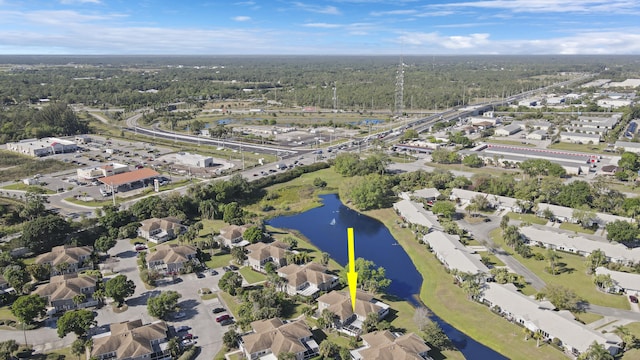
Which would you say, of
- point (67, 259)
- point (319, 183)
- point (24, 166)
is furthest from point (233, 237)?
point (24, 166)

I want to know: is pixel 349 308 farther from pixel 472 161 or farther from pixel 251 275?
pixel 472 161

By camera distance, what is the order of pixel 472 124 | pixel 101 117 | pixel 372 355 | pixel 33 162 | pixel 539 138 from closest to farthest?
1. pixel 372 355
2. pixel 33 162
3. pixel 539 138
4. pixel 472 124
5. pixel 101 117

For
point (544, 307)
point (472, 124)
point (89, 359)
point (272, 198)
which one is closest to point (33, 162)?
point (272, 198)

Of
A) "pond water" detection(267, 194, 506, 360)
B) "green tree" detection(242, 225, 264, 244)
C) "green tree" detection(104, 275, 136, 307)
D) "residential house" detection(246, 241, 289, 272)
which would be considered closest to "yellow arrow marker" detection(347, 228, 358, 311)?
"pond water" detection(267, 194, 506, 360)

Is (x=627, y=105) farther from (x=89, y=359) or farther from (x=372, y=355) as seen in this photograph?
(x=89, y=359)

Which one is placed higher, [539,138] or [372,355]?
[539,138]

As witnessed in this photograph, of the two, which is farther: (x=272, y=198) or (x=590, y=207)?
(x=272, y=198)

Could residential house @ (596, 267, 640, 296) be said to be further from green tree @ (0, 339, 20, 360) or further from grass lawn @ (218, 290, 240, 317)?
green tree @ (0, 339, 20, 360)
